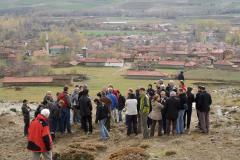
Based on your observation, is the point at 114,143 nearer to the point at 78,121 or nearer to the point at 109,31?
the point at 78,121

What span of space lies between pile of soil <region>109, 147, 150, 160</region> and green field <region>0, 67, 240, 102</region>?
97.4ft

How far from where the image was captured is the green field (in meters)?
47.5

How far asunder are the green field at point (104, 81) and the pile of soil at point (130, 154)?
29681mm

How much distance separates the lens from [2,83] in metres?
57.8

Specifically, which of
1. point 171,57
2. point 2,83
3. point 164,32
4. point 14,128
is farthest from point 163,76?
point 164,32

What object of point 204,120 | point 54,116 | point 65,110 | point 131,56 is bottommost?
point 131,56

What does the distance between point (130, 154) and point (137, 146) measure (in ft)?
4.38

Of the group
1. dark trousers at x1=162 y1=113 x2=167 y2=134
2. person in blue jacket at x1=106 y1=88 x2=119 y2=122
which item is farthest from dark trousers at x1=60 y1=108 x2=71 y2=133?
dark trousers at x1=162 y1=113 x2=167 y2=134

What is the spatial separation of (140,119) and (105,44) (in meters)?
101

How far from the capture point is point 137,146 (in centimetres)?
1470

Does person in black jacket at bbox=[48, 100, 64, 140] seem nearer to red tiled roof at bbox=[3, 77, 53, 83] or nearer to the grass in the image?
red tiled roof at bbox=[3, 77, 53, 83]

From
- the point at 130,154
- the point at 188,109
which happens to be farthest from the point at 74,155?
the point at 188,109

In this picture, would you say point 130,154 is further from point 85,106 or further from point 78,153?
point 85,106

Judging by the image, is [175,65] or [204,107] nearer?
[204,107]
